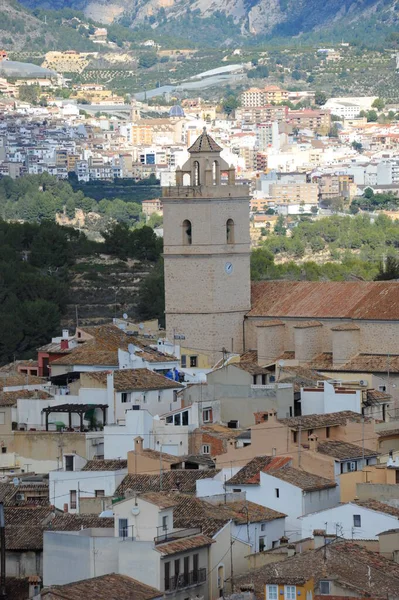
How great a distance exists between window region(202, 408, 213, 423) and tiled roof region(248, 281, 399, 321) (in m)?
4.61

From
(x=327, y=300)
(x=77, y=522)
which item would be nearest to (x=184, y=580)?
(x=77, y=522)

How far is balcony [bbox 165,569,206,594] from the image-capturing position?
82.6ft

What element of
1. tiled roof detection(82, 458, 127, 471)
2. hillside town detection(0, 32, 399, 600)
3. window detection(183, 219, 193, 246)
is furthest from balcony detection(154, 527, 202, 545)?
window detection(183, 219, 193, 246)

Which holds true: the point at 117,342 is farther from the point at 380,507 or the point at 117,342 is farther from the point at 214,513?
the point at 380,507

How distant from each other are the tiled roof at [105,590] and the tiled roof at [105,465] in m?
6.18

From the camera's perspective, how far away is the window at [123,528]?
26156mm

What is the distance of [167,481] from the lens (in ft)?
100

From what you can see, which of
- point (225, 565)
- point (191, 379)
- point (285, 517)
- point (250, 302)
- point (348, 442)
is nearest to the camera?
point (225, 565)

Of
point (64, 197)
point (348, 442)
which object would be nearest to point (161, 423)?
point (348, 442)

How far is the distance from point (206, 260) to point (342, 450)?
10146 mm

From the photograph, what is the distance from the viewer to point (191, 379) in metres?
38.4

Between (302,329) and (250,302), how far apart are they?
2129mm

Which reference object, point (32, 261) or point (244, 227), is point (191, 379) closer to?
point (244, 227)

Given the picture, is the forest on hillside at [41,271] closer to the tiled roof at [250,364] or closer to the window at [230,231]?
the window at [230,231]
